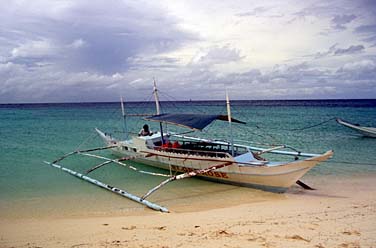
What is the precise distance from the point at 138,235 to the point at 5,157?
605 inches

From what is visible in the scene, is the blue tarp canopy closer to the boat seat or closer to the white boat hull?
the white boat hull

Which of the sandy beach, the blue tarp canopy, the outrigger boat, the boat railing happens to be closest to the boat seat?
the outrigger boat

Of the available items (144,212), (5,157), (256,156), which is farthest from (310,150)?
(5,157)

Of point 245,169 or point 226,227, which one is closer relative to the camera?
point 226,227

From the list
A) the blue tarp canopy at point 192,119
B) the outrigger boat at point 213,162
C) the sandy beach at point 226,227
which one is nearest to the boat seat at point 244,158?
the outrigger boat at point 213,162

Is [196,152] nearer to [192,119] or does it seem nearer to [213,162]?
[192,119]

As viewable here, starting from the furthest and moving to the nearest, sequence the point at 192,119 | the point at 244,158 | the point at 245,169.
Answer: the point at 192,119, the point at 244,158, the point at 245,169

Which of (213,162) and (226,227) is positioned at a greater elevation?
(213,162)

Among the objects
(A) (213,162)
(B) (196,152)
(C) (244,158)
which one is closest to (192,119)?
(B) (196,152)

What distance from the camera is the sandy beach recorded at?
21.5 feet

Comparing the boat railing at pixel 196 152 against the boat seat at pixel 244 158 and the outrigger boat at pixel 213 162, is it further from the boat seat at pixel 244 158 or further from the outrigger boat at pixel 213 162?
the boat seat at pixel 244 158

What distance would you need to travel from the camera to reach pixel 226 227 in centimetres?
748

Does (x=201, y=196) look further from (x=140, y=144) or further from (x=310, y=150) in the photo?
(x=310, y=150)

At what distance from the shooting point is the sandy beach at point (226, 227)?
6555 millimetres
